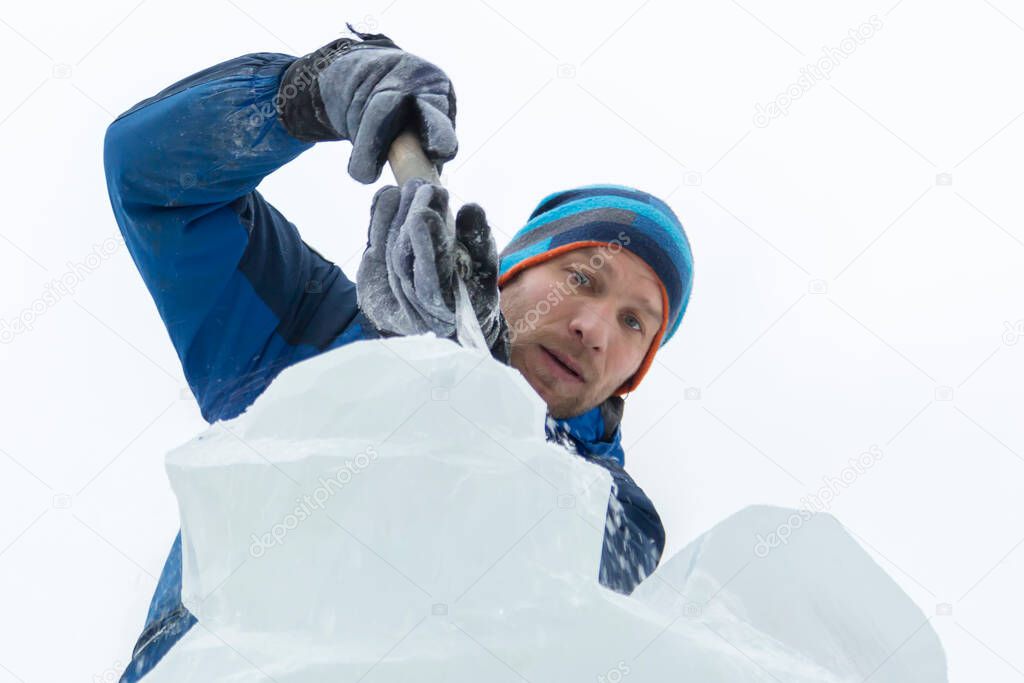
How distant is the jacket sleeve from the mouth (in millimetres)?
489

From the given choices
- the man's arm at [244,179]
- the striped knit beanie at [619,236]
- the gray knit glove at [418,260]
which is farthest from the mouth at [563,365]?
the gray knit glove at [418,260]

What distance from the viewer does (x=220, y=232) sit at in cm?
159

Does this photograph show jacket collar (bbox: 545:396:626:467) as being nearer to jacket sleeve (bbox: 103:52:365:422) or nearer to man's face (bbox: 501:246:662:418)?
man's face (bbox: 501:246:662:418)

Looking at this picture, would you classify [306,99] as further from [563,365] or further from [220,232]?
[563,365]

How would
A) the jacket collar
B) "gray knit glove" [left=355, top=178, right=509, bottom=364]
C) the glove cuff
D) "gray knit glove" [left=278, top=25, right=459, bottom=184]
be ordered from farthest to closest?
the jacket collar, the glove cuff, "gray knit glove" [left=278, top=25, right=459, bottom=184], "gray knit glove" [left=355, top=178, right=509, bottom=364]

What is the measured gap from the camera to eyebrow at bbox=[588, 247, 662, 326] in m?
2.14

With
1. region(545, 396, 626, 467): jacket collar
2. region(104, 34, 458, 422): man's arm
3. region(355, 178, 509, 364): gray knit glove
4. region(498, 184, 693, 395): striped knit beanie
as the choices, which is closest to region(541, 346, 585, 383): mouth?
region(545, 396, 626, 467): jacket collar

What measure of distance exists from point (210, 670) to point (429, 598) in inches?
8.1

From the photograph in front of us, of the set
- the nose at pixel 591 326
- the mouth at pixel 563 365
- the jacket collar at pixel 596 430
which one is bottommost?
the jacket collar at pixel 596 430

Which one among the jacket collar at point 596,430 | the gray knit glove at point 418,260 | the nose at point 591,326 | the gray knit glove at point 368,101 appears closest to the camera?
the gray knit glove at point 418,260

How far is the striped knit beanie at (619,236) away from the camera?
220 cm

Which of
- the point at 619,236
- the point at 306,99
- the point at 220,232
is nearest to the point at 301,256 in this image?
the point at 220,232

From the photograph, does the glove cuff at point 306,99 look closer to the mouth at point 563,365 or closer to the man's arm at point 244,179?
the man's arm at point 244,179

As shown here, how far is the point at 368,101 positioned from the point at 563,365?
0.80 meters
